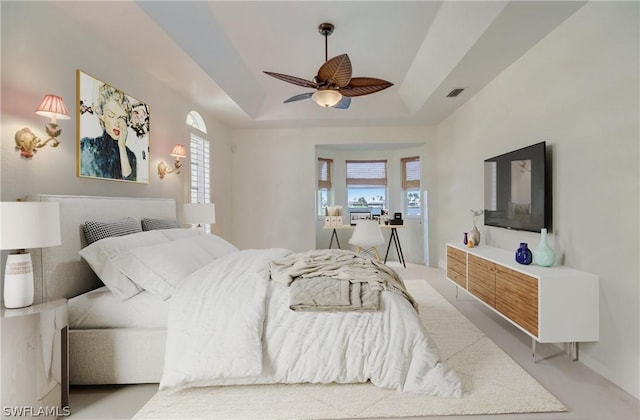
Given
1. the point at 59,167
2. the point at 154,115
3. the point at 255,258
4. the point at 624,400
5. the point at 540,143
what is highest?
the point at 154,115

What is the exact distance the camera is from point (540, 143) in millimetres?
2742

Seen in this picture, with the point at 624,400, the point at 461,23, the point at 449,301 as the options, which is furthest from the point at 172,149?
the point at 624,400

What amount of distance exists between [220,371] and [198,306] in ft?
1.30

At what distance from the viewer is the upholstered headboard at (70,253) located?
2.06 meters

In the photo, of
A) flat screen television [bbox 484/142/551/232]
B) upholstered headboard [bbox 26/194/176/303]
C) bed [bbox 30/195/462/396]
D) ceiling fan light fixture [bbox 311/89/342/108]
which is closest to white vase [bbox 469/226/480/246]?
flat screen television [bbox 484/142/551/232]

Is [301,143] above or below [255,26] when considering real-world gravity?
below

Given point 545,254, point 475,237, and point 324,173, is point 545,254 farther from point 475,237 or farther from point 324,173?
point 324,173

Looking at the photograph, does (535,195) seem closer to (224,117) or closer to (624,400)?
(624,400)

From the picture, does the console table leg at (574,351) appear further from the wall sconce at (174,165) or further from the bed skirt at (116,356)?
the wall sconce at (174,165)

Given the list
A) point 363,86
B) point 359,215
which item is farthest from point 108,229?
point 359,215

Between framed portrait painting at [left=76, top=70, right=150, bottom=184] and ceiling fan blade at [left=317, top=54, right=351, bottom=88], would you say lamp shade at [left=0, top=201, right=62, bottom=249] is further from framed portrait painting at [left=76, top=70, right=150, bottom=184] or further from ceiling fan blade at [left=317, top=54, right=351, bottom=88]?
ceiling fan blade at [left=317, top=54, right=351, bottom=88]

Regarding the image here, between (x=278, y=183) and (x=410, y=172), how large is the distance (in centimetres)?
271

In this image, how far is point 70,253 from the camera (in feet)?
7.37

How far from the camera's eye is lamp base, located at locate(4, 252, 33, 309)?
65.2 inches
